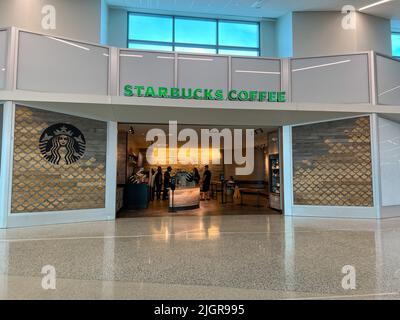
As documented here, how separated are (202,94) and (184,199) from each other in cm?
396

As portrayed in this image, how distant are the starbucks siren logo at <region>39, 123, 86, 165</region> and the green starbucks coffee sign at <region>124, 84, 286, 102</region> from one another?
1.75 metres

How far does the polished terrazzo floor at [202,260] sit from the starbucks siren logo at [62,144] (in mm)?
1692

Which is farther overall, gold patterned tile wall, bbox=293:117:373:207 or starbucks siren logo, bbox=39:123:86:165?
gold patterned tile wall, bbox=293:117:373:207

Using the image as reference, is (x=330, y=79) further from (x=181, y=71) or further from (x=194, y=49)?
(x=194, y=49)

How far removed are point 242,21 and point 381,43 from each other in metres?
5.09

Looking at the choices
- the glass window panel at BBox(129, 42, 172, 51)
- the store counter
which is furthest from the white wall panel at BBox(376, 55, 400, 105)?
the glass window panel at BBox(129, 42, 172, 51)

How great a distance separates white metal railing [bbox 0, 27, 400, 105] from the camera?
604 centimetres

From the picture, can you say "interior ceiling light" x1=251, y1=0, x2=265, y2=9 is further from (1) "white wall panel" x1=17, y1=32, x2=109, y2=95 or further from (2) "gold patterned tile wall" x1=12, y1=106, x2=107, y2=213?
(2) "gold patterned tile wall" x1=12, y1=106, x2=107, y2=213

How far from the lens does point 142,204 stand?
9.66 meters

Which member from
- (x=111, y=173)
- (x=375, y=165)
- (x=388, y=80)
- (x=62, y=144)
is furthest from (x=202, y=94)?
(x=388, y=80)

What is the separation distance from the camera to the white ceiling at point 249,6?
873 centimetres

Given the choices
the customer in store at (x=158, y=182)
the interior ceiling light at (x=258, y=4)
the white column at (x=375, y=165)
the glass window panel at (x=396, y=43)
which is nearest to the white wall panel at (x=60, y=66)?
the interior ceiling light at (x=258, y=4)
